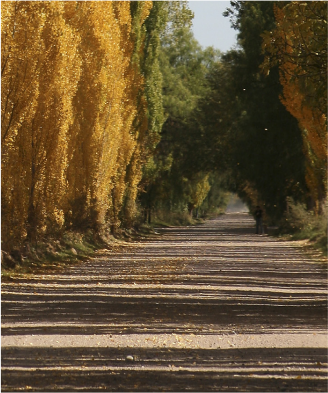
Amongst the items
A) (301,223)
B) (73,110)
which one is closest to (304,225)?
(301,223)

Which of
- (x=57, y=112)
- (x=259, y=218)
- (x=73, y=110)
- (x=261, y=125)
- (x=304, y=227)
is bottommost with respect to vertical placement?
(x=304, y=227)

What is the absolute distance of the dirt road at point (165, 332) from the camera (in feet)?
25.8

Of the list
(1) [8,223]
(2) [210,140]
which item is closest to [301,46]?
(1) [8,223]

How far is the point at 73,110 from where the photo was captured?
29.4 metres

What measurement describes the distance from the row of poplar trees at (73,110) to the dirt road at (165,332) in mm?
3306

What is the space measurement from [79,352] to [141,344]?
921mm

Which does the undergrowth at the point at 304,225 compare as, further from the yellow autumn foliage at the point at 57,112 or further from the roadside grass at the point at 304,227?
the yellow autumn foliage at the point at 57,112

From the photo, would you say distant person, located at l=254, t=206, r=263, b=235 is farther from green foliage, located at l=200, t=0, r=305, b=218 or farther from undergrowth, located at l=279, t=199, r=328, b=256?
undergrowth, located at l=279, t=199, r=328, b=256

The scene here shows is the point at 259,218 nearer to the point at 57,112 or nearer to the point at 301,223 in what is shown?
the point at 301,223

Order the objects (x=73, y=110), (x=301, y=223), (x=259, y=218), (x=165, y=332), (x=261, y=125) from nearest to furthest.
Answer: (x=165, y=332) < (x=73, y=110) < (x=301, y=223) < (x=261, y=125) < (x=259, y=218)

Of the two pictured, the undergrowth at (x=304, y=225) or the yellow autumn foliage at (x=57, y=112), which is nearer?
the yellow autumn foliage at (x=57, y=112)

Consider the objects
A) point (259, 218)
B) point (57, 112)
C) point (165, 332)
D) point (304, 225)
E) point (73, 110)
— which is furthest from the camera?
point (259, 218)

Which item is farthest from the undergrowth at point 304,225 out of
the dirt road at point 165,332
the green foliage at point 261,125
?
the dirt road at point 165,332

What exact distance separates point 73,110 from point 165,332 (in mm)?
18988
